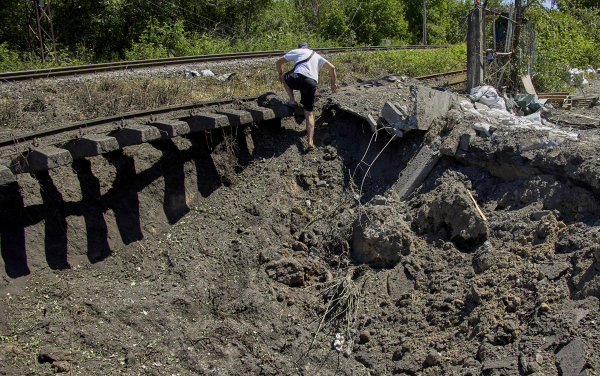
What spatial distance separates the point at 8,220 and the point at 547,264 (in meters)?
5.58

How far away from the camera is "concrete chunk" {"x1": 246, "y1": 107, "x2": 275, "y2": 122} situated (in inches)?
234

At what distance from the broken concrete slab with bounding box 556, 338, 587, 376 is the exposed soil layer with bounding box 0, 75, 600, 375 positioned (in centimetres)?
1

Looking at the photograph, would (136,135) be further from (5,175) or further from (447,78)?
(447,78)

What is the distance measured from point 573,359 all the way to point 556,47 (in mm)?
9067

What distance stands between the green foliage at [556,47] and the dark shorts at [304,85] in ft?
20.2

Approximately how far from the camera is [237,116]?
5.66 meters

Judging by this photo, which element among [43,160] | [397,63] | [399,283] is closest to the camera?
[43,160]

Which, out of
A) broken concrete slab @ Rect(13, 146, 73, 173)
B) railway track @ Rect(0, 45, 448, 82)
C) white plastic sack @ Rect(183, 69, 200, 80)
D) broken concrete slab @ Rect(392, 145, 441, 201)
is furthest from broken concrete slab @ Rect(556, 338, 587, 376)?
railway track @ Rect(0, 45, 448, 82)

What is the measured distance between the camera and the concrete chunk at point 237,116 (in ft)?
18.6

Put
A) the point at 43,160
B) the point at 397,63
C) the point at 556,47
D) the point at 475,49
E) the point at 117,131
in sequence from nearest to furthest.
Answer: the point at 43,160 → the point at 117,131 → the point at 475,49 → the point at 556,47 → the point at 397,63

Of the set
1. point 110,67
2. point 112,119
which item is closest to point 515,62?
point 112,119

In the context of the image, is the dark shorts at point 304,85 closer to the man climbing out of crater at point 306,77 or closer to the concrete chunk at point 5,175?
the man climbing out of crater at point 306,77

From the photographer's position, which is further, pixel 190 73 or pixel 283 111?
pixel 190 73

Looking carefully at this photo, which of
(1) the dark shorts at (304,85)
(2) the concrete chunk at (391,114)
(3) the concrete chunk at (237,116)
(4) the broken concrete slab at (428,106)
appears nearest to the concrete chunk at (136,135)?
(3) the concrete chunk at (237,116)
